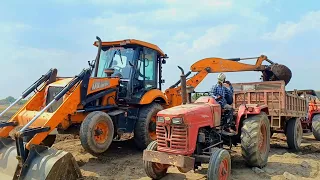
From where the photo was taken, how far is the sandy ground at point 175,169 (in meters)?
6.34

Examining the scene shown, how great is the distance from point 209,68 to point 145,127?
11.3 ft

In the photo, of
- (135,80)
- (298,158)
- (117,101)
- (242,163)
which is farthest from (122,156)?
(298,158)

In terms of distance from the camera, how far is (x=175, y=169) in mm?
6738

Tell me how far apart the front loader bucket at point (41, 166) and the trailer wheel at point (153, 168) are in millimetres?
1184

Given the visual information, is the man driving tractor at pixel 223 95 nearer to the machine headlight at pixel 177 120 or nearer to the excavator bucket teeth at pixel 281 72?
the machine headlight at pixel 177 120

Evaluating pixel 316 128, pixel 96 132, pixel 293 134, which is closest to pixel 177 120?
pixel 96 132

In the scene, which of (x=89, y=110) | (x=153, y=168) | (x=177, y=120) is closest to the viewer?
(x=177, y=120)

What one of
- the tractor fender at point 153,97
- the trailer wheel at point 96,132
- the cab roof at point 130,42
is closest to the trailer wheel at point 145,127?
the tractor fender at point 153,97

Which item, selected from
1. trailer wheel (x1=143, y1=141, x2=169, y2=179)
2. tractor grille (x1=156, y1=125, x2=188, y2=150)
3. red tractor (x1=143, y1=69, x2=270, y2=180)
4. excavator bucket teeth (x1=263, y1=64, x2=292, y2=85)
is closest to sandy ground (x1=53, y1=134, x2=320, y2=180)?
trailer wheel (x1=143, y1=141, x2=169, y2=179)

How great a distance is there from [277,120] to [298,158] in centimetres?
117

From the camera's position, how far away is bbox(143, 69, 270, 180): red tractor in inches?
209

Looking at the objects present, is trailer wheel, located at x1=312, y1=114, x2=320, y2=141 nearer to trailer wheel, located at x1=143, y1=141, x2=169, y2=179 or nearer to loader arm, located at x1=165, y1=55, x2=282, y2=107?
loader arm, located at x1=165, y1=55, x2=282, y2=107

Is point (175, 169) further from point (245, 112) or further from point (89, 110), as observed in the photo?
point (89, 110)

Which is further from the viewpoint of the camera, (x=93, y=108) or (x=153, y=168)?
(x=93, y=108)
